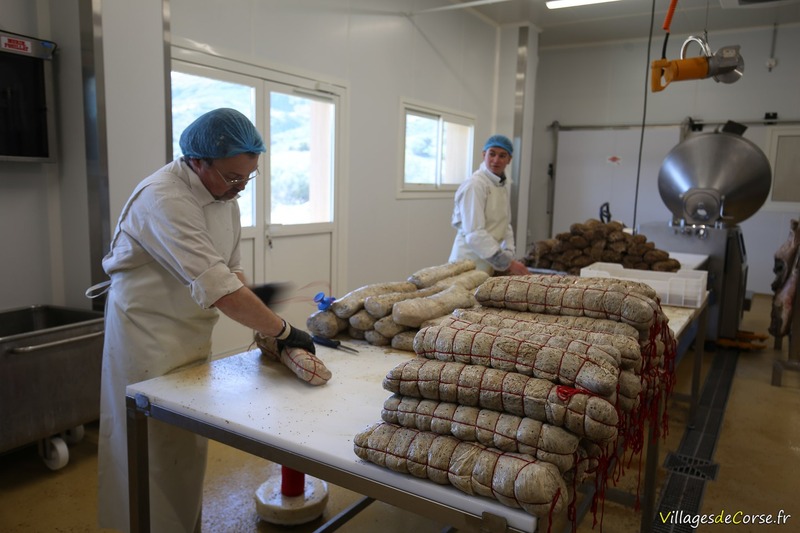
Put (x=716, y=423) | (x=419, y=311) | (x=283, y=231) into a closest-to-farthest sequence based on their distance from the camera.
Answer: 1. (x=419, y=311)
2. (x=716, y=423)
3. (x=283, y=231)

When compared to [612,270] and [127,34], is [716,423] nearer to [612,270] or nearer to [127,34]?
[612,270]

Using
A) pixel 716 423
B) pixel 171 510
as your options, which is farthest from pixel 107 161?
pixel 716 423

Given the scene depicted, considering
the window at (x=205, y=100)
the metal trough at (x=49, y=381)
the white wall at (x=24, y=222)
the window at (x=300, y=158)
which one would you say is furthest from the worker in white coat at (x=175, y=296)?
the window at (x=300, y=158)

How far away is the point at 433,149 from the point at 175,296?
486 centimetres

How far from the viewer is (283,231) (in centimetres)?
434

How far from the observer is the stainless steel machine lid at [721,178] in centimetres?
446

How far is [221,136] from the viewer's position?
165 centimetres

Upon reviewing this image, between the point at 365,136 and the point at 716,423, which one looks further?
the point at 365,136

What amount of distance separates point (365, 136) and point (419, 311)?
11.4ft

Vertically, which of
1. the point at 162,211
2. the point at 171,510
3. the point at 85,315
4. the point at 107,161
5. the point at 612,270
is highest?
the point at 107,161

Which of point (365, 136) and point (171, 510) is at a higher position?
point (365, 136)

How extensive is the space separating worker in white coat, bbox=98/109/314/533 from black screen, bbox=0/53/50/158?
1503mm

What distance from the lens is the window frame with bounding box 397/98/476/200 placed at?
5629 mm

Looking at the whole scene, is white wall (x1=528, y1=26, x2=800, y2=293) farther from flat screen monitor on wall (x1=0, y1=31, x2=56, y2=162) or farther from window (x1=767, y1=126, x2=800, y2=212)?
flat screen monitor on wall (x1=0, y1=31, x2=56, y2=162)
